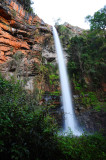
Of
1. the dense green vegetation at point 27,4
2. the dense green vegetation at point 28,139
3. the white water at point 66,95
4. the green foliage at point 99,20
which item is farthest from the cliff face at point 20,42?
the green foliage at point 99,20

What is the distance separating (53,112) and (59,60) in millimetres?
9050

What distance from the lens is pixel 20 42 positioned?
12.8 metres

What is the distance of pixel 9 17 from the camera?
11.9 m

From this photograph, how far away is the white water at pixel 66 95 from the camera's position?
8.59m

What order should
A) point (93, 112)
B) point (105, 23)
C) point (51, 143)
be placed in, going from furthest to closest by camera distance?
point (105, 23) < point (93, 112) < point (51, 143)

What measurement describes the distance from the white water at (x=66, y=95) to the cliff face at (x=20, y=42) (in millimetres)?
1676

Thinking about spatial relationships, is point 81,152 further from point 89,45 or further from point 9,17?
point 89,45

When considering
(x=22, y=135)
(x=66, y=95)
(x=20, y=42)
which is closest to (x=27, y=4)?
(x=20, y=42)

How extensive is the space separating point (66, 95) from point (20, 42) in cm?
964

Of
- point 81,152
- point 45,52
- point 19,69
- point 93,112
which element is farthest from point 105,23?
point 81,152

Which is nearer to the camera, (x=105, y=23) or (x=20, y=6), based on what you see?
(x=20, y=6)

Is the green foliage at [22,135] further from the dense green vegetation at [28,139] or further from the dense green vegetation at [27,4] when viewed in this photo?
the dense green vegetation at [27,4]

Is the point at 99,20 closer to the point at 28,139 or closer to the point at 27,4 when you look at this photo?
the point at 27,4

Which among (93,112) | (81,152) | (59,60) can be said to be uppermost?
(59,60)
